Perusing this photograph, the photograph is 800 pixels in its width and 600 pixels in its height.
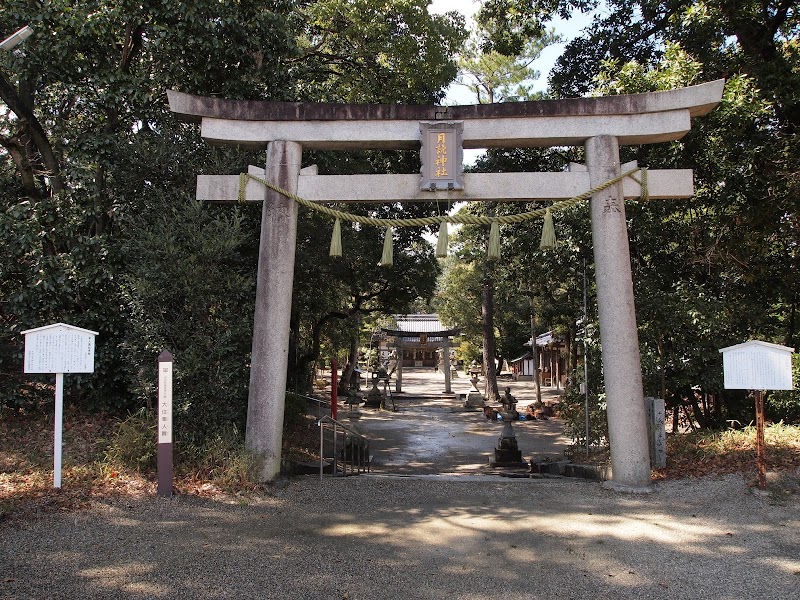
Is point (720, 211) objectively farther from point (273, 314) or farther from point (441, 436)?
point (441, 436)

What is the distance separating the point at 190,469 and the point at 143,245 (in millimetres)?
2695

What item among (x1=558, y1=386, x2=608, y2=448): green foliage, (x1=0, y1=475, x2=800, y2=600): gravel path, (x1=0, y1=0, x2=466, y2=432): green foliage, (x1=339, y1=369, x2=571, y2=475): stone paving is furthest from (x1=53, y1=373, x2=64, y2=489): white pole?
(x1=558, y1=386, x2=608, y2=448): green foliage

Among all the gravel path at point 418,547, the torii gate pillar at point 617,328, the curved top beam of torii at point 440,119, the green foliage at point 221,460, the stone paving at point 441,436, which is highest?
the curved top beam of torii at point 440,119

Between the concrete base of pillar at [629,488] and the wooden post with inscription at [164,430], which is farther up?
the wooden post with inscription at [164,430]

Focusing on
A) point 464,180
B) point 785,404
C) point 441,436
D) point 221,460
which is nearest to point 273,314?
point 221,460

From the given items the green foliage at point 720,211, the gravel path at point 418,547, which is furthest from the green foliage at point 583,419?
the gravel path at point 418,547

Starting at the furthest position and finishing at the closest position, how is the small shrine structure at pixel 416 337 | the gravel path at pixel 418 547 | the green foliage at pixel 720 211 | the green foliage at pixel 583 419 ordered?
the small shrine structure at pixel 416 337
the green foliage at pixel 583 419
the green foliage at pixel 720 211
the gravel path at pixel 418 547

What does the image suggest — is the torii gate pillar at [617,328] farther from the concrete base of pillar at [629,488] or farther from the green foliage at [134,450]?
the green foliage at [134,450]

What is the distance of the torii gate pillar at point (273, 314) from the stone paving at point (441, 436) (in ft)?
13.7

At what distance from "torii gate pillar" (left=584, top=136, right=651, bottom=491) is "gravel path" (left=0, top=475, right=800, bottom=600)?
17.4 inches

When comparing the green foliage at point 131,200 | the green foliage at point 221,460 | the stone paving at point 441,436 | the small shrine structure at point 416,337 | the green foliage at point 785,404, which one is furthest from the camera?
the small shrine structure at point 416,337

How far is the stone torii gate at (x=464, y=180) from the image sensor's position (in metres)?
6.68

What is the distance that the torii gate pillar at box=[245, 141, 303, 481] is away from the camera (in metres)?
6.69

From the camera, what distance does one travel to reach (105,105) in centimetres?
804
